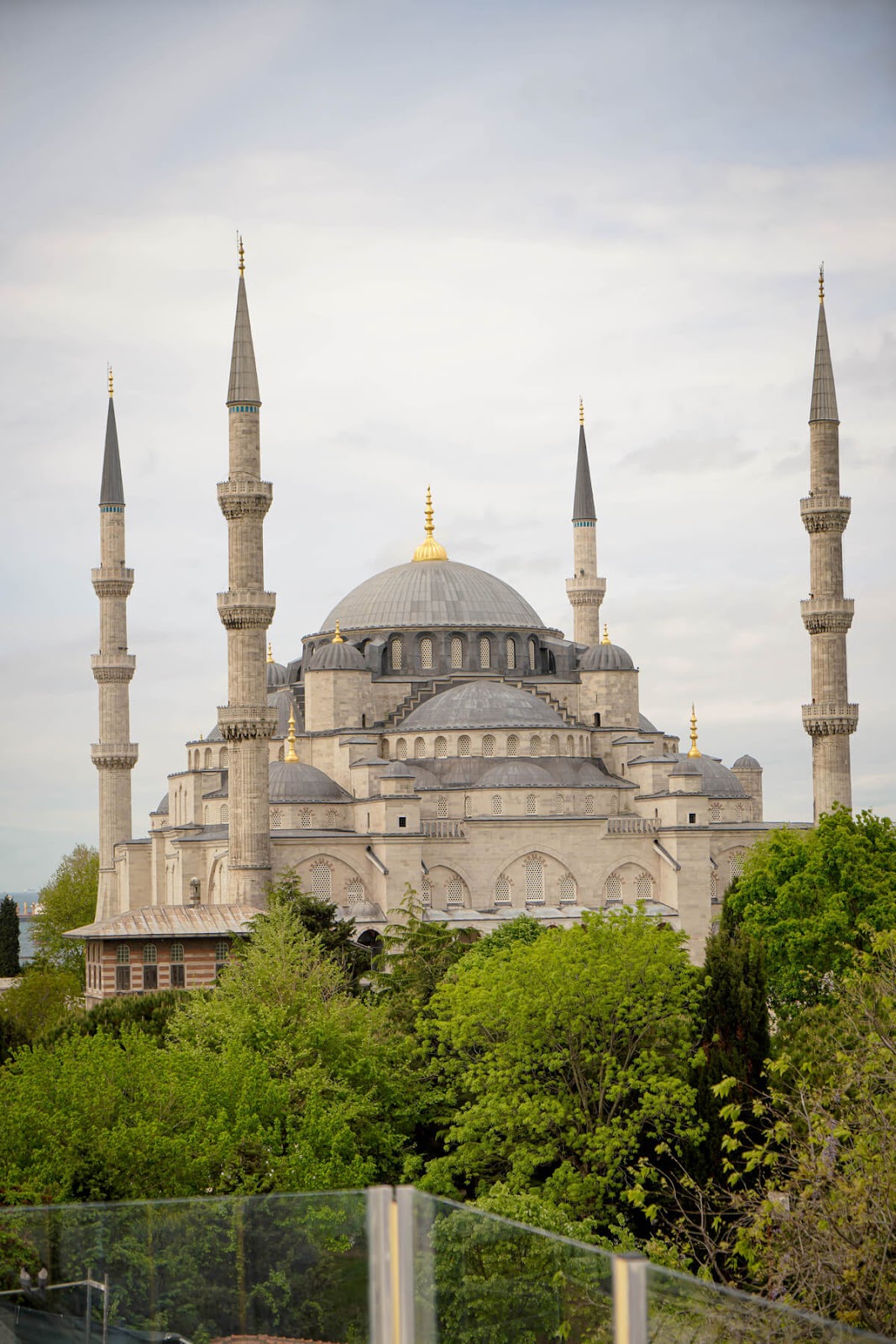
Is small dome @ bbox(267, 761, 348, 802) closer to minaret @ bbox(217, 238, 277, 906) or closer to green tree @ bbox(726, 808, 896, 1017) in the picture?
minaret @ bbox(217, 238, 277, 906)

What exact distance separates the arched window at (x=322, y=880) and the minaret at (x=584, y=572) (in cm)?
1546

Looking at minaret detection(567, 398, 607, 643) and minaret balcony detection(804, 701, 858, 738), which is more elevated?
minaret detection(567, 398, 607, 643)

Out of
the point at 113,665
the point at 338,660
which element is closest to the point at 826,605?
the point at 338,660

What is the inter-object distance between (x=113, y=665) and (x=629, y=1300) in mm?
43886

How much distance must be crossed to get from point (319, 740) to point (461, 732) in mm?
4004

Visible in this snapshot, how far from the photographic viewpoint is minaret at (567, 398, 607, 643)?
5306 cm

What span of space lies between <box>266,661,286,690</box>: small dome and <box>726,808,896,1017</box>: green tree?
23749 mm

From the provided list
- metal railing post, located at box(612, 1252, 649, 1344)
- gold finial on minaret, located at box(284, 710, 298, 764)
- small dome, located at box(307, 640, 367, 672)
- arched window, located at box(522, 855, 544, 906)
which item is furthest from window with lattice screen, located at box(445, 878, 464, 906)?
metal railing post, located at box(612, 1252, 649, 1344)

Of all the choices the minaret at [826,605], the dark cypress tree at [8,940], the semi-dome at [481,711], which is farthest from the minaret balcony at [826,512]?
the dark cypress tree at [8,940]

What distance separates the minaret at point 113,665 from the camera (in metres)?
47.3

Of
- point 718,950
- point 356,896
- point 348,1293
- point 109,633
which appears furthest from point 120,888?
point 348,1293

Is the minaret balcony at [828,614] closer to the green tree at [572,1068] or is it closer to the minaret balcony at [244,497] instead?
the minaret balcony at [244,497]

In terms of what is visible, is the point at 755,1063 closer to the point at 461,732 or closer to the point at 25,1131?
the point at 25,1131

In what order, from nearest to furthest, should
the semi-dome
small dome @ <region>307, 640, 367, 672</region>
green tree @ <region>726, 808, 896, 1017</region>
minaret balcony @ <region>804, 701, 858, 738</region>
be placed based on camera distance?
green tree @ <region>726, 808, 896, 1017</region>, minaret balcony @ <region>804, 701, 858, 738</region>, the semi-dome, small dome @ <region>307, 640, 367, 672</region>
